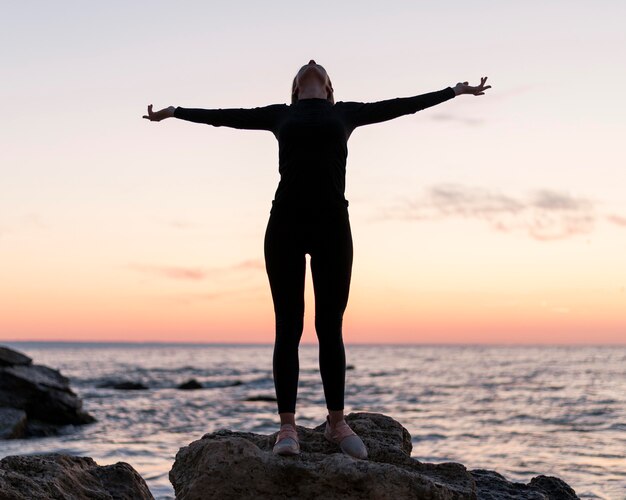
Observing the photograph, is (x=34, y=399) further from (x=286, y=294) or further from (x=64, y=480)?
(x=286, y=294)

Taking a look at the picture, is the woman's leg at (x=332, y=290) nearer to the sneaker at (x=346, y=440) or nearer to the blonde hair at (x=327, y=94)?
the sneaker at (x=346, y=440)

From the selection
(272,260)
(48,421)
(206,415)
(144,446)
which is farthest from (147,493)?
(206,415)

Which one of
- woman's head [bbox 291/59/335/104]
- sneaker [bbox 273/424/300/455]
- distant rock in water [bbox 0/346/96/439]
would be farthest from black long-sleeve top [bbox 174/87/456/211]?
distant rock in water [bbox 0/346/96/439]

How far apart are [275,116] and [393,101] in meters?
0.93

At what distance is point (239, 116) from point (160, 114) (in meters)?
0.67

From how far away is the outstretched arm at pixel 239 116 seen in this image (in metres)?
5.69

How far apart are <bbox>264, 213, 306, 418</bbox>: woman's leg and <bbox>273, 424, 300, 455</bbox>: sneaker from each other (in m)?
0.10

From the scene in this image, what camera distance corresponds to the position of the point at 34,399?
20.3m

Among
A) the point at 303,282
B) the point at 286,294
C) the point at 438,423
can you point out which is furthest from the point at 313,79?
the point at 438,423

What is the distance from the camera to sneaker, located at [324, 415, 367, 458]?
5371 millimetres

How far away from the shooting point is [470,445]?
18266 mm

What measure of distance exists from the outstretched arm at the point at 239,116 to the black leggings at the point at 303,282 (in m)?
0.74

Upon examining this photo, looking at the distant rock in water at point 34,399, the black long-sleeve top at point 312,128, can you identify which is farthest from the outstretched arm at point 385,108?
the distant rock in water at point 34,399

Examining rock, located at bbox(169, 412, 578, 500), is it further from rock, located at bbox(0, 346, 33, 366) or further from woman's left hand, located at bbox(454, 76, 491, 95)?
rock, located at bbox(0, 346, 33, 366)
